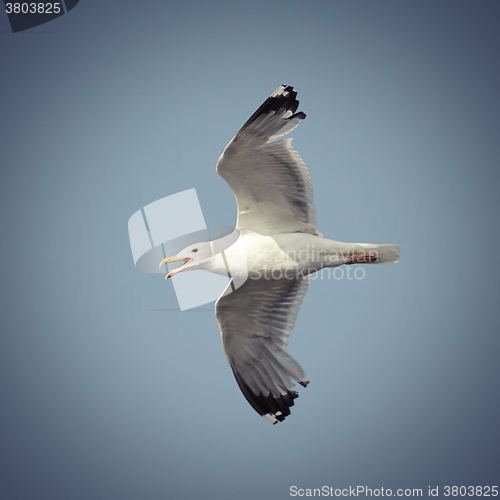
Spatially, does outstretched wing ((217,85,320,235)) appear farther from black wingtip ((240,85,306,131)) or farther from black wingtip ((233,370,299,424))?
black wingtip ((233,370,299,424))

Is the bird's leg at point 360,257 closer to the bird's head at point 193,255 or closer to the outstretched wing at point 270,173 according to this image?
the outstretched wing at point 270,173

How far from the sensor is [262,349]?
8.36 m

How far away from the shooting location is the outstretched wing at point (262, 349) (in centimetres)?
829

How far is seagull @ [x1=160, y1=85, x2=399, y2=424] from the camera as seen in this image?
7445 mm

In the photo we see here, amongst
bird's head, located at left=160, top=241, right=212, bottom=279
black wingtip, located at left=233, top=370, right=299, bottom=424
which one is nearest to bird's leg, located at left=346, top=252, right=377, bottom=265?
bird's head, located at left=160, top=241, right=212, bottom=279

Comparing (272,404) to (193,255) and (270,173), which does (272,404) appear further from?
(270,173)

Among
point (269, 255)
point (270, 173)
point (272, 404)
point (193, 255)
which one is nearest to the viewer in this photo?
point (270, 173)

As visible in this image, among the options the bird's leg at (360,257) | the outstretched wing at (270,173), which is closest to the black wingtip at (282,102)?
the outstretched wing at (270,173)

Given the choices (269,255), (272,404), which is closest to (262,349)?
(272,404)

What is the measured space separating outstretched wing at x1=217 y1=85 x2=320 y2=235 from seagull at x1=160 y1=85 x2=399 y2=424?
11 mm

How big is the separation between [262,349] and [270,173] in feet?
A: 7.50

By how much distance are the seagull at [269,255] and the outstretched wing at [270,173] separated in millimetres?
11

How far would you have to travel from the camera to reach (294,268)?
7.94 meters

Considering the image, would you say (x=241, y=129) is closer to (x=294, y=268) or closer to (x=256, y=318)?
(x=294, y=268)
